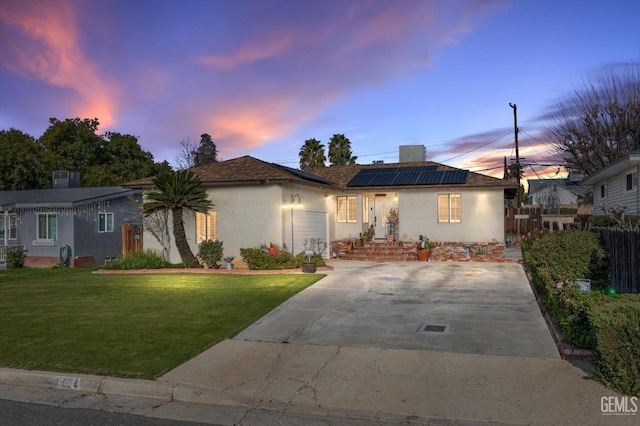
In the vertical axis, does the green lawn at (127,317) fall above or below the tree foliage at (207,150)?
below

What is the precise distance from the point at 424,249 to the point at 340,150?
33527mm

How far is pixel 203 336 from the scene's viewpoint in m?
7.62

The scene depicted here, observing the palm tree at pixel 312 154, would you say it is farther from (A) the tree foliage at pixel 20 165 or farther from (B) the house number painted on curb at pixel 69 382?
(B) the house number painted on curb at pixel 69 382

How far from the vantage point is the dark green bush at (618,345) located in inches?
194

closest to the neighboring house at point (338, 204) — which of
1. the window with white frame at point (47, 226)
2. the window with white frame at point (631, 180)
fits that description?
the window with white frame at point (631, 180)

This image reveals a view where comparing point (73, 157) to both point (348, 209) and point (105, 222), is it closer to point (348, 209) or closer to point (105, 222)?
point (105, 222)

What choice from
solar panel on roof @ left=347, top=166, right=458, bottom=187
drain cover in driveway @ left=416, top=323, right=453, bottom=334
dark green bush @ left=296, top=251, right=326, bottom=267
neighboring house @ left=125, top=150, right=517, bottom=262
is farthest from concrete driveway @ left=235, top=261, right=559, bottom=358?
solar panel on roof @ left=347, top=166, right=458, bottom=187

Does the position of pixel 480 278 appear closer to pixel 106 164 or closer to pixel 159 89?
pixel 159 89

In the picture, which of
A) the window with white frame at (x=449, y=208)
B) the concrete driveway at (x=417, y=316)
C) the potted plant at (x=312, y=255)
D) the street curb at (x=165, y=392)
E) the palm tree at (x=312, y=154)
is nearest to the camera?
the street curb at (x=165, y=392)

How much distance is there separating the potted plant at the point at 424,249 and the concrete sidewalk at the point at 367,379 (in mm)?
9513

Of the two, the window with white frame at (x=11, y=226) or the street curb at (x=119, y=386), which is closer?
the street curb at (x=119, y=386)

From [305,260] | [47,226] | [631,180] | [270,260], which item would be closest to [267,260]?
[270,260]

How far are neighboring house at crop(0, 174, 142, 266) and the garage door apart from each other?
8.78 meters

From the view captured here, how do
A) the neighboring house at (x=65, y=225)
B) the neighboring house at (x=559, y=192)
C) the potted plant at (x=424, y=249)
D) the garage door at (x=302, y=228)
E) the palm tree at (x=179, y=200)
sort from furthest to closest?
the neighboring house at (x=559, y=192) → the neighboring house at (x=65, y=225) → the potted plant at (x=424, y=249) → the garage door at (x=302, y=228) → the palm tree at (x=179, y=200)
